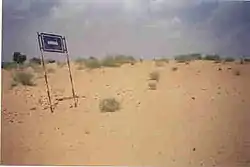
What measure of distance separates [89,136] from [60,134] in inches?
5.7

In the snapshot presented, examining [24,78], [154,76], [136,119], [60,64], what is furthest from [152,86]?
[24,78]

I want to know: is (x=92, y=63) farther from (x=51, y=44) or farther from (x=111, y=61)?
(x=51, y=44)

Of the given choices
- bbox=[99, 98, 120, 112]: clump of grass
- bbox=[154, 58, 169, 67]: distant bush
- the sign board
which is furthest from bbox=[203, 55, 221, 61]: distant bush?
the sign board

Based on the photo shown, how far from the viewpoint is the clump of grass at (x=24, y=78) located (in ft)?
6.98

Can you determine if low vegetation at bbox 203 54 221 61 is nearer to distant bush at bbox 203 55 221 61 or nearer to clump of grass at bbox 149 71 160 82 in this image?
distant bush at bbox 203 55 221 61

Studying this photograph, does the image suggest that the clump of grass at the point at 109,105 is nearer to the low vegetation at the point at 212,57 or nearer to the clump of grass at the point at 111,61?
the clump of grass at the point at 111,61

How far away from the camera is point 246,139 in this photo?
2.06 meters

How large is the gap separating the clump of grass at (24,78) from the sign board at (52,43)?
0.15 m

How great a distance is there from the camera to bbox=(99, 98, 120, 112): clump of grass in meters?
2.10

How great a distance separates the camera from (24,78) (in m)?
2.13

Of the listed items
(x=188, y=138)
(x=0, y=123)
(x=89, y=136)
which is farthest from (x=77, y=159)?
(x=188, y=138)

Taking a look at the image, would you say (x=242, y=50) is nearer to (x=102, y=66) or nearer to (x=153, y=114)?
(x=153, y=114)

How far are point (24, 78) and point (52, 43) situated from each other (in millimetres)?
221

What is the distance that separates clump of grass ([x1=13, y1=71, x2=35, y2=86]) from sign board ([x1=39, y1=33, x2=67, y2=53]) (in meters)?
0.15
